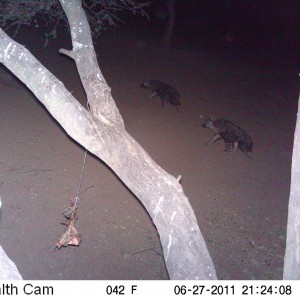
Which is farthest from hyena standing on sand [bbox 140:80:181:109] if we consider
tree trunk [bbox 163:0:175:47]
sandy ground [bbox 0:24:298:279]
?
tree trunk [bbox 163:0:175:47]

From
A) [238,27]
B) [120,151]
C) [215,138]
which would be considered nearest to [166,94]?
[215,138]

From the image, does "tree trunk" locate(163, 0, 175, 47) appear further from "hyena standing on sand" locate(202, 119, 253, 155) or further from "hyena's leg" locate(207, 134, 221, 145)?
"hyena's leg" locate(207, 134, 221, 145)

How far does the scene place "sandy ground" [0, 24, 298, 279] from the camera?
20.2 feet

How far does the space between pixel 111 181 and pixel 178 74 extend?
7258 millimetres

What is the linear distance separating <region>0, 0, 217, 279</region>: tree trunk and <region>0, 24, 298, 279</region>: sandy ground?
283 centimetres

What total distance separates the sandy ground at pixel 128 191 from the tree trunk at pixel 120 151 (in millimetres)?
2832

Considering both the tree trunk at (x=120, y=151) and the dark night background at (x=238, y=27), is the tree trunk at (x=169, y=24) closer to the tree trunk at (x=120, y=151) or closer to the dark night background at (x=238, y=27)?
the dark night background at (x=238, y=27)

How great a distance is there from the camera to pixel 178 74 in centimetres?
1441

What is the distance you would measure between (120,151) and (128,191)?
4.65 metres

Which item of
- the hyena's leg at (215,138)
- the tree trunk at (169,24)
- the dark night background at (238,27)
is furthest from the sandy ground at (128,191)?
the dark night background at (238,27)

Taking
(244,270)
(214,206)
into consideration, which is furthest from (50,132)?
(244,270)

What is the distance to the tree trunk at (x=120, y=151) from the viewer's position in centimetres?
280

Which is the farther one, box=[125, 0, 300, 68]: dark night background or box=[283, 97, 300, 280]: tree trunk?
box=[125, 0, 300, 68]: dark night background

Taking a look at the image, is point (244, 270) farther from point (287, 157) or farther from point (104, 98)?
point (287, 157)
